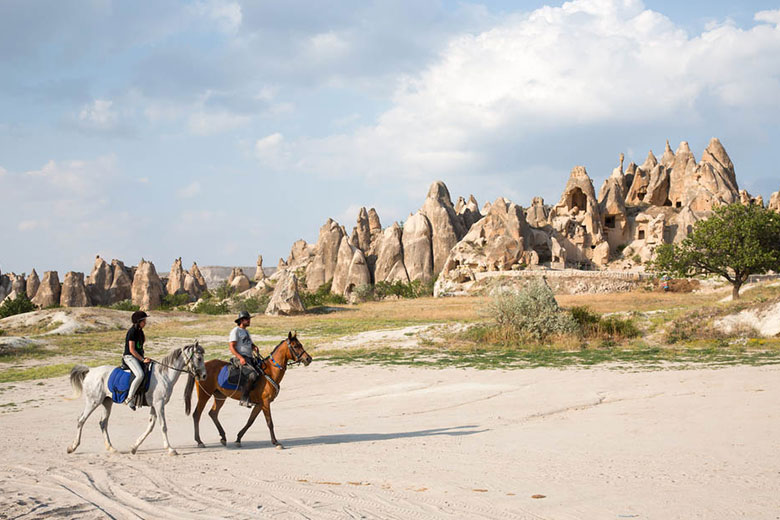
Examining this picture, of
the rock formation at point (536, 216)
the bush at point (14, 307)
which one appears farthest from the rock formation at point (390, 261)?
the bush at point (14, 307)

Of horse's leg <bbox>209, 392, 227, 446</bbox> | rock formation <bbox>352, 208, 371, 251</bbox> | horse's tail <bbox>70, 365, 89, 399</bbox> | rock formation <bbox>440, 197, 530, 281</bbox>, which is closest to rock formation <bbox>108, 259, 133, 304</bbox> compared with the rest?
rock formation <bbox>352, 208, 371, 251</bbox>

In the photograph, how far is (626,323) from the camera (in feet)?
60.1

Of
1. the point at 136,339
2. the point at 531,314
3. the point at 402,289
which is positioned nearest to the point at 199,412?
the point at 136,339

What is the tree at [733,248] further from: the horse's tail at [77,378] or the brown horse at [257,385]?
the horse's tail at [77,378]

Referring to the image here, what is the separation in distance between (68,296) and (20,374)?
Result: 51.8m

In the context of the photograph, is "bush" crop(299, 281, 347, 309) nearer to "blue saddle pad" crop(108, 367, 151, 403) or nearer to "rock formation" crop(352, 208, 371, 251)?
"rock formation" crop(352, 208, 371, 251)

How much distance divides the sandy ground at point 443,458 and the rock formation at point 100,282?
61.3 m

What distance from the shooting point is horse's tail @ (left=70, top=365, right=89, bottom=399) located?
6.79 meters

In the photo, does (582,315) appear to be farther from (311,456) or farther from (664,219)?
(664,219)

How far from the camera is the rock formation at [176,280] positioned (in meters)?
75.4

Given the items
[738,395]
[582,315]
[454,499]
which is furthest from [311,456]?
[582,315]

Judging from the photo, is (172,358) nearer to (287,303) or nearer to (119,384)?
(119,384)

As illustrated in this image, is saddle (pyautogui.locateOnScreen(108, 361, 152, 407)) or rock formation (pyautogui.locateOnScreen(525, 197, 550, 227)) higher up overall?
rock formation (pyautogui.locateOnScreen(525, 197, 550, 227))

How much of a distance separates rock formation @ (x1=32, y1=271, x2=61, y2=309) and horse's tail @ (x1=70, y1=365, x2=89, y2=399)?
201 ft
